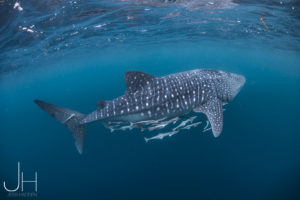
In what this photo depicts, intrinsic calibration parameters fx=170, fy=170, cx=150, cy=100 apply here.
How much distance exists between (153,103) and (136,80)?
0.92 m

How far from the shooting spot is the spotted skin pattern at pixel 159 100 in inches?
217

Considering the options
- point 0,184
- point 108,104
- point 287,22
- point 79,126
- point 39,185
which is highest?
point 287,22

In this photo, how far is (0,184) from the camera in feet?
41.3

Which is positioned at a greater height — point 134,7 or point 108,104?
point 134,7

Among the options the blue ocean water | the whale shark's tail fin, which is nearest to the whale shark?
the whale shark's tail fin

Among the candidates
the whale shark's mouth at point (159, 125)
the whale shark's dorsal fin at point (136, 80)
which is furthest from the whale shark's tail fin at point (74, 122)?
the whale shark's dorsal fin at point (136, 80)

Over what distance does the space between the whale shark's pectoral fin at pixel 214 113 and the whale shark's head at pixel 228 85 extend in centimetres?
49

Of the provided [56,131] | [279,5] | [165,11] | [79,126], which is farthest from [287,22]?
[56,131]

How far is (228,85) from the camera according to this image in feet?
21.6

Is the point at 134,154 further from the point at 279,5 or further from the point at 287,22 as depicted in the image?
the point at 287,22

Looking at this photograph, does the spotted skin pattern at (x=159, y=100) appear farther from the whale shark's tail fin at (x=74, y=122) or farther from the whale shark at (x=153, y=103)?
the whale shark's tail fin at (x=74, y=122)

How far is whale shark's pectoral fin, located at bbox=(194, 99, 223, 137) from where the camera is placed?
5544mm

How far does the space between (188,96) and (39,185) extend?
10.4 meters

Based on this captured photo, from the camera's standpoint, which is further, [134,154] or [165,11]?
[165,11]
